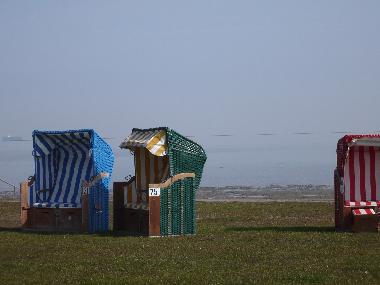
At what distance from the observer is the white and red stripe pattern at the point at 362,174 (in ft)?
62.6

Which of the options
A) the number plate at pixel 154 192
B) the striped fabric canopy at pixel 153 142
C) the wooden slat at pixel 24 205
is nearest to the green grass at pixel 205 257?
the wooden slat at pixel 24 205

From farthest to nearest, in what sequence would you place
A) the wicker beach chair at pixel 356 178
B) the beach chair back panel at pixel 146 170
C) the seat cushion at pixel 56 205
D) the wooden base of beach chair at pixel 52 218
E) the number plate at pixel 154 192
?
the seat cushion at pixel 56 205
the wooden base of beach chair at pixel 52 218
the beach chair back panel at pixel 146 170
the wicker beach chair at pixel 356 178
the number plate at pixel 154 192

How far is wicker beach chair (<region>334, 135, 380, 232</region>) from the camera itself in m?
18.7

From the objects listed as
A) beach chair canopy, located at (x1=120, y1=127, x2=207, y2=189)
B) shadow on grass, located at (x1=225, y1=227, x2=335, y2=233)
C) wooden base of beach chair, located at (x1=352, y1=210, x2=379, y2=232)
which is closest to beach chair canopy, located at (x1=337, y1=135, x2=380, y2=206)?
wooden base of beach chair, located at (x1=352, y1=210, x2=379, y2=232)

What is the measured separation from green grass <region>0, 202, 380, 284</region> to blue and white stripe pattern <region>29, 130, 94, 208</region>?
170cm

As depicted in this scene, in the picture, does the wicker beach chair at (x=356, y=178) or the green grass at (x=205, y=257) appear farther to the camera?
the wicker beach chair at (x=356, y=178)

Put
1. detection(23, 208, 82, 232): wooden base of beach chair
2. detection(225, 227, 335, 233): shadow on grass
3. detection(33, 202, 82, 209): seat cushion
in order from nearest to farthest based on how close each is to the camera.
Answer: detection(225, 227, 335, 233): shadow on grass, detection(23, 208, 82, 232): wooden base of beach chair, detection(33, 202, 82, 209): seat cushion

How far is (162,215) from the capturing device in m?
18.3

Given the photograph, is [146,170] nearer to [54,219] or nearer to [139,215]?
[139,215]

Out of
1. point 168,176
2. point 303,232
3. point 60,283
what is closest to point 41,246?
point 168,176

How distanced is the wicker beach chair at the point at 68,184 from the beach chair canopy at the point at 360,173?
603 cm

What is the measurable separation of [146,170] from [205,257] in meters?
6.27

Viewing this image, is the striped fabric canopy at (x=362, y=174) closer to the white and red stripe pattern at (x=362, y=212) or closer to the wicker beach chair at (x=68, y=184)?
the white and red stripe pattern at (x=362, y=212)

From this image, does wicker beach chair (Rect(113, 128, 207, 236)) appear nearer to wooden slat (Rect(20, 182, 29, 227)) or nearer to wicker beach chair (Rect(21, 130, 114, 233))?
wicker beach chair (Rect(21, 130, 114, 233))
